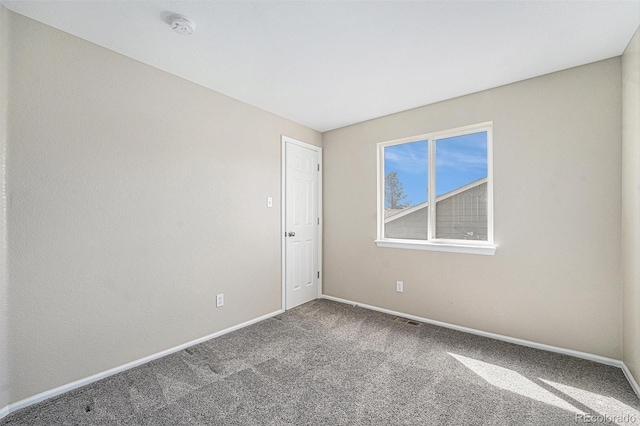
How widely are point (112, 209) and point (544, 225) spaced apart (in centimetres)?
356


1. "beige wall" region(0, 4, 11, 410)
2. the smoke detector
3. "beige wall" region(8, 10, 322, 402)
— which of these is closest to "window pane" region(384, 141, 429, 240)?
"beige wall" region(8, 10, 322, 402)

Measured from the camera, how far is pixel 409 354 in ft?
8.08

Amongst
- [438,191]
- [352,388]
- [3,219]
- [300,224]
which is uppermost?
[438,191]

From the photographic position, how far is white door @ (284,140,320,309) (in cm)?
362

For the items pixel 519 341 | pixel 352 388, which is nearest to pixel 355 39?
pixel 352 388

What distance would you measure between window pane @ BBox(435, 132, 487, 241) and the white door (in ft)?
5.39

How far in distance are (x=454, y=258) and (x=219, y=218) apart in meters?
2.46

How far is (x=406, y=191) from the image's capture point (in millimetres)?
3488

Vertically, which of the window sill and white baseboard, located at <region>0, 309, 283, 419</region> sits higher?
the window sill

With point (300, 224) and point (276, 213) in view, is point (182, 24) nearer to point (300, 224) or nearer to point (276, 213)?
point (276, 213)

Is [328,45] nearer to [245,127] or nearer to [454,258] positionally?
[245,127]

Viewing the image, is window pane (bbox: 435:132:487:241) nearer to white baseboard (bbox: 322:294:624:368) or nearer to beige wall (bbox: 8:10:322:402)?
white baseboard (bbox: 322:294:624:368)

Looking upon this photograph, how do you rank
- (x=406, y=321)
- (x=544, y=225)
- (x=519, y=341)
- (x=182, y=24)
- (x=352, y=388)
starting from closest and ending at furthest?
(x=182, y=24) → (x=352, y=388) → (x=544, y=225) → (x=519, y=341) → (x=406, y=321)

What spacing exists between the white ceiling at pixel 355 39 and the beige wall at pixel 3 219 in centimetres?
20
